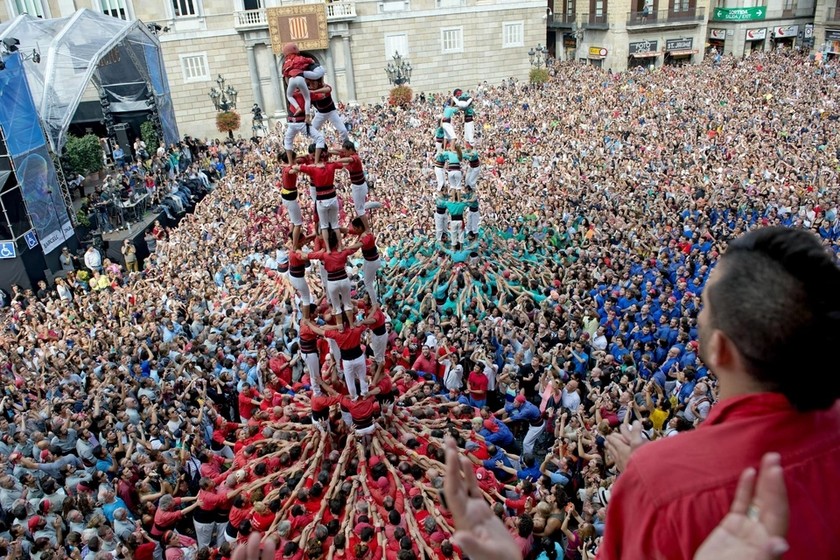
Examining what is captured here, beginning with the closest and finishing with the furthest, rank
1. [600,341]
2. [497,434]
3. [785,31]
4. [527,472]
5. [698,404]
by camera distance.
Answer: [698,404], [527,472], [497,434], [600,341], [785,31]

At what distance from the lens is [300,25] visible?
124 ft

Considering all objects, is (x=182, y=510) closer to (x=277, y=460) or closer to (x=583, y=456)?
(x=277, y=460)

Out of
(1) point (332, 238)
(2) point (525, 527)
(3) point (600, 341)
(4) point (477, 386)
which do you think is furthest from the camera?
(3) point (600, 341)

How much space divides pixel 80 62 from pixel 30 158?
563 centimetres

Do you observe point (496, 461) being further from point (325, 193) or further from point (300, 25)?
point (300, 25)

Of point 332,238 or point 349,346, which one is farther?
point 349,346

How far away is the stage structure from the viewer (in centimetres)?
1845

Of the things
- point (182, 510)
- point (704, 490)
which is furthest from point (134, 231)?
point (704, 490)

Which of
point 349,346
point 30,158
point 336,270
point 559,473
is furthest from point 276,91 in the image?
point 559,473

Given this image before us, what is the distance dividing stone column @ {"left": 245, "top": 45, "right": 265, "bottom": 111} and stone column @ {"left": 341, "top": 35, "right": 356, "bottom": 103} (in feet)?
17.6

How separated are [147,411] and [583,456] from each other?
678 centimetres

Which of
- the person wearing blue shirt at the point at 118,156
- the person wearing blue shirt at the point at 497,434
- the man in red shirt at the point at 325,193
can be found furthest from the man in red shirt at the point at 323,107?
the person wearing blue shirt at the point at 118,156

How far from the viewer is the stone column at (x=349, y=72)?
39234 millimetres

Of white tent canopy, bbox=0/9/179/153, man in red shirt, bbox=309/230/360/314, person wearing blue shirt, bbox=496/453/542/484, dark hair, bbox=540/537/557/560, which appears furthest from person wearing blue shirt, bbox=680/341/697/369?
white tent canopy, bbox=0/9/179/153
